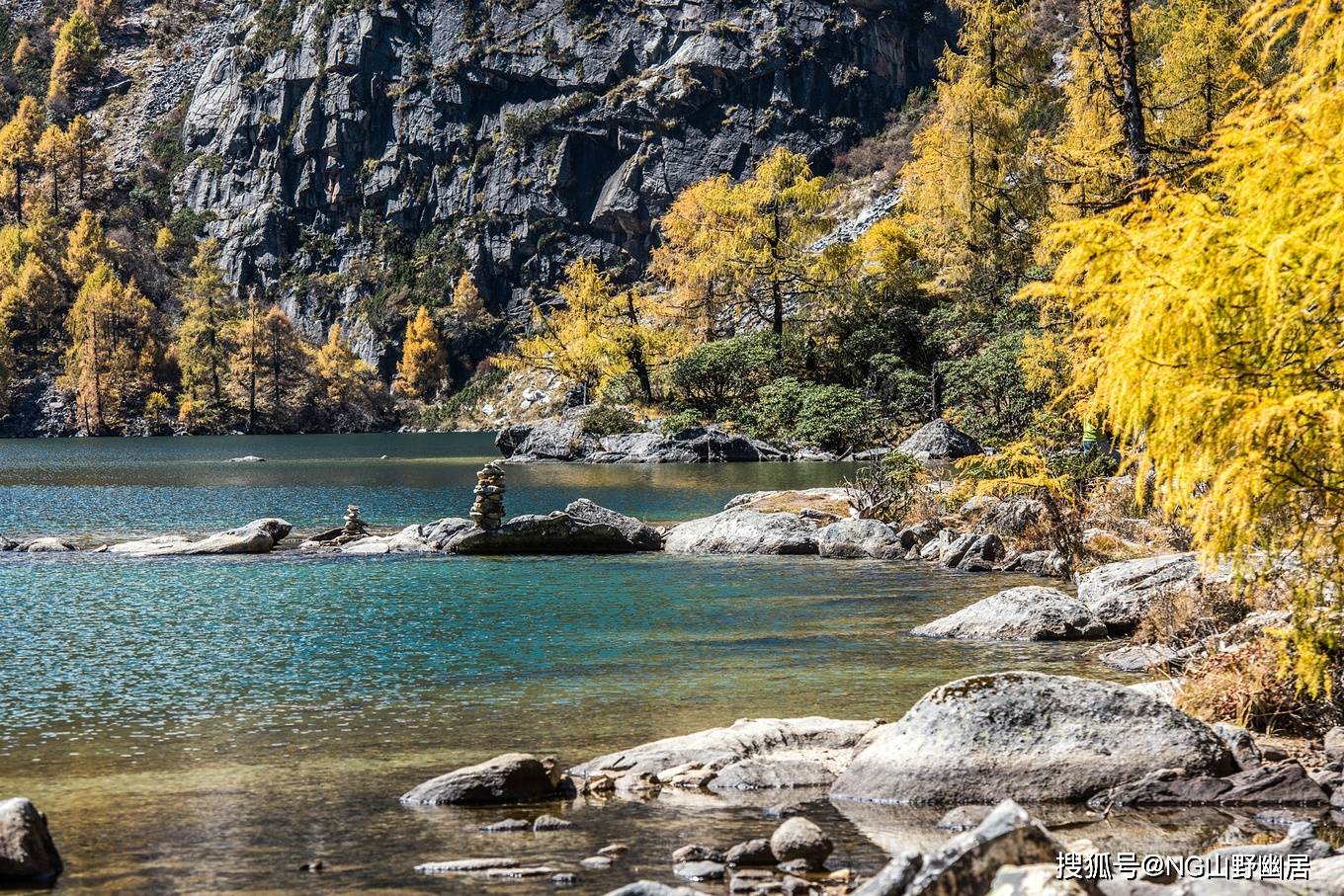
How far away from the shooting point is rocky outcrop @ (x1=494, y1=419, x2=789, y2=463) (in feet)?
217

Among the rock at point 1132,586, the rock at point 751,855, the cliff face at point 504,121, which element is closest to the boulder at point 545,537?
the rock at point 1132,586

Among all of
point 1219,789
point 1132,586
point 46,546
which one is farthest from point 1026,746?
point 46,546

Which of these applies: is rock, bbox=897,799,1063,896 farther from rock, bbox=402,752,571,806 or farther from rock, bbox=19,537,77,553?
rock, bbox=19,537,77,553

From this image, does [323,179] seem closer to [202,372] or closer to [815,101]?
[202,372]

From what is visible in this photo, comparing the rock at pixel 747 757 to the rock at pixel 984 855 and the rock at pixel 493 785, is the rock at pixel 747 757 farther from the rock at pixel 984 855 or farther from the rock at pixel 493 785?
the rock at pixel 984 855

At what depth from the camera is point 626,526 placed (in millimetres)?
30781

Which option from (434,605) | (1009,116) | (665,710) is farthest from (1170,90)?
(665,710)

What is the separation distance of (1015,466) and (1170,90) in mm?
39744

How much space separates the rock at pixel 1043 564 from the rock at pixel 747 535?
5729mm

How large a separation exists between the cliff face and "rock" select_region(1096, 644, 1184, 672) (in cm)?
13724

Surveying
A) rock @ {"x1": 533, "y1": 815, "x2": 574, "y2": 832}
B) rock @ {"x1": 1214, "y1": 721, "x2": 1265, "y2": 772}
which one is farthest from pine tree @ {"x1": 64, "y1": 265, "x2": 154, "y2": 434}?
rock @ {"x1": 1214, "y1": 721, "x2": 1265, "y2": 772}

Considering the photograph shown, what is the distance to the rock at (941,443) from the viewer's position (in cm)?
5538

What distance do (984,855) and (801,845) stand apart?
1971 mm

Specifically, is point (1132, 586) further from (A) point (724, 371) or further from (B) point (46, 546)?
(A) point (724, 371)
